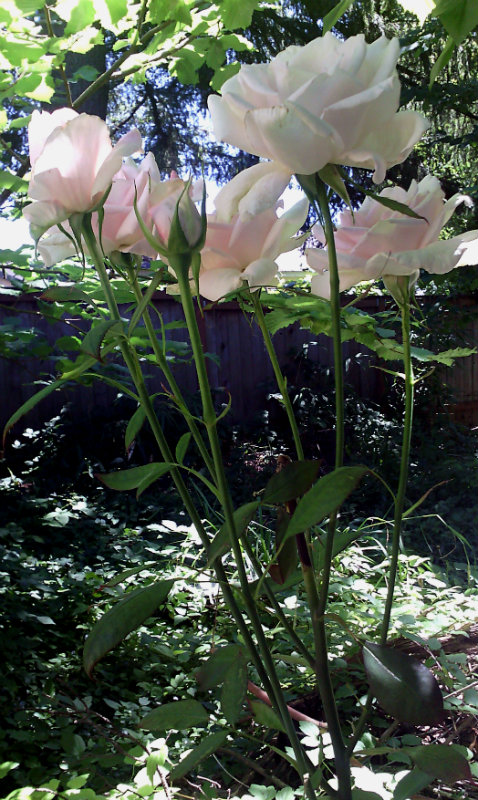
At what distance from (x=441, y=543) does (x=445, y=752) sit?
311 centimetres

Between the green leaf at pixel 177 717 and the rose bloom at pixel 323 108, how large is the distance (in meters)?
0.49

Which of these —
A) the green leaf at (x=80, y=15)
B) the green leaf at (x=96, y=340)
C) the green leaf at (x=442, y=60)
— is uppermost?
the green leaf at (x=80, y=15)

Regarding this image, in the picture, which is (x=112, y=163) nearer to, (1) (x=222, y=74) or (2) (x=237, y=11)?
(2) (x=237, y=11)

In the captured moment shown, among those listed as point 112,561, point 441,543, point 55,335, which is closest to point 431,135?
point 55,335

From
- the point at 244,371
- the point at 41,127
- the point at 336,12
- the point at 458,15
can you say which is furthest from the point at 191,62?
the point at 244,371

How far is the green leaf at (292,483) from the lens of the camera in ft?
1.72

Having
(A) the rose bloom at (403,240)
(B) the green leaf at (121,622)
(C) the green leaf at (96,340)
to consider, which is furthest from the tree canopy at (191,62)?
(B) the green leaf at (121,622)

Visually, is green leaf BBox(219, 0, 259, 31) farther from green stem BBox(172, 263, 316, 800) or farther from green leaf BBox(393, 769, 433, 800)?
green leaf BBox(393, 769, 433, 800)

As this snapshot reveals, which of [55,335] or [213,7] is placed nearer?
[213,7]

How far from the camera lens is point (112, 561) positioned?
3.00 metres

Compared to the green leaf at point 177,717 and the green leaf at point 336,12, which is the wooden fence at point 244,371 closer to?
the green leaf at point 336,12

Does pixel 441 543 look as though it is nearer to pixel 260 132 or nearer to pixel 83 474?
pixel 83 474

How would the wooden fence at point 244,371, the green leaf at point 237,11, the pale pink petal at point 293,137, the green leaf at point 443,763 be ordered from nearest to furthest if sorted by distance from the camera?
the pale pink petal at point 293,137 → the green leaf at point 443,763 → the green leaf at point 237,11 → the wooden fence at point 244,371

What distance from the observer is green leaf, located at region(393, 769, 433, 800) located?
0.64 meters
